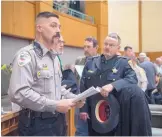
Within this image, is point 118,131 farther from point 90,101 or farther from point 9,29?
point 9,29

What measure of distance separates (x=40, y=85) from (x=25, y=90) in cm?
11

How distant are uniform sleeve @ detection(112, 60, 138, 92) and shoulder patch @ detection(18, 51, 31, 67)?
37.8 inches

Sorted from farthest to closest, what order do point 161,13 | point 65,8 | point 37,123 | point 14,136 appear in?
point 161,13 < point 65,8 < point 14,136 < point 37,123

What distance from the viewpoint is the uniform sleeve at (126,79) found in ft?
6.94

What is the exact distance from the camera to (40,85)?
4.37ft

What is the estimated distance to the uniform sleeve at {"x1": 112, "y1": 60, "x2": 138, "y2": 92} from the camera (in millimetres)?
2115

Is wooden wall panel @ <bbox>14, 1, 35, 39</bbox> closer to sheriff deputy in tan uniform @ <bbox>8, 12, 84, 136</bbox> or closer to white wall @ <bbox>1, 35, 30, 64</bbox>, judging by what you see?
white wall @ <bbox>1, 35, 30, 64</bbox>

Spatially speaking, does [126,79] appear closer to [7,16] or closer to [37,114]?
[37,114]

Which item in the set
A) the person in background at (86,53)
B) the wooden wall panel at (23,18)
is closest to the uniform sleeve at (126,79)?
the person in background at (86,53)

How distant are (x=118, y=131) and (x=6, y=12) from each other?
4338mm

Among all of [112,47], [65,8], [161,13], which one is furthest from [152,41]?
[112,47]

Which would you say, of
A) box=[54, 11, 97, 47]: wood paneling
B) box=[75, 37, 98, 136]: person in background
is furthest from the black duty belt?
box=[54, 11, 97, 47]: wood paneling

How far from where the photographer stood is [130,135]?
2.06 m

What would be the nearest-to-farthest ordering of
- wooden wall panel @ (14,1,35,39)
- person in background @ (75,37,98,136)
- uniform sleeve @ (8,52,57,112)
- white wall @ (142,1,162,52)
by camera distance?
1. uniform sleeve @ (8,52,57,112)
2. person in background @ (75,37,98,136)
3. wooden wall panel @ (14,1,35,39)
4. white wall @ (142,1,162,52)
